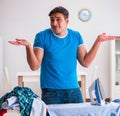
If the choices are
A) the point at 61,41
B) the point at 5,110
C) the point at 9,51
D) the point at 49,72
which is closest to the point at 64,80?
the point at 49,72

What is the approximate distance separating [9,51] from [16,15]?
2.13 ft

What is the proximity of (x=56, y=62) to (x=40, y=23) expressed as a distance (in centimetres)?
351

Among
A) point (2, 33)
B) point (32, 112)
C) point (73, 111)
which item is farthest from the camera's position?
point (2, 33)

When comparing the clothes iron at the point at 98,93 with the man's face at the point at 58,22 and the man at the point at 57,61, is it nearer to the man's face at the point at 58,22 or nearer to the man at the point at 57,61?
the man at the point at 57,61

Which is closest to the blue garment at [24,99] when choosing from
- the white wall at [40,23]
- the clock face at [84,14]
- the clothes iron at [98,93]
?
the clothes iron at [98,93]

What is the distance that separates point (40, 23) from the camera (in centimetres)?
485

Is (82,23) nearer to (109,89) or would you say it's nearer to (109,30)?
Answer: (109,30)

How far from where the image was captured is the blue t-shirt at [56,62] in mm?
1412

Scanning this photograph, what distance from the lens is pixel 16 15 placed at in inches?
190

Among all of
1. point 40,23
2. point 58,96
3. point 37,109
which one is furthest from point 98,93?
point 40,23

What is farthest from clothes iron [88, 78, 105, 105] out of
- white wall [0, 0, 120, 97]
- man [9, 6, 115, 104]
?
white wall [0, 0, 120, 97]

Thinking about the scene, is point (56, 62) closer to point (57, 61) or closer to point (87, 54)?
point (57, 61)

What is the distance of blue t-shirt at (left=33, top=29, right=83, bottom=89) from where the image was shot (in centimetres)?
141

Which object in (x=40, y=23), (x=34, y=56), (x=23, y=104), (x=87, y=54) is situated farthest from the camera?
(x=40, y=23)
